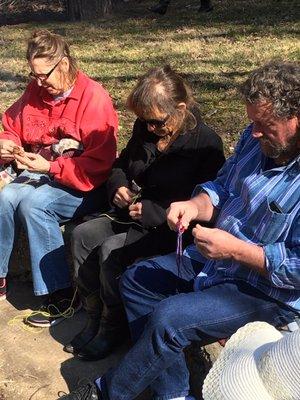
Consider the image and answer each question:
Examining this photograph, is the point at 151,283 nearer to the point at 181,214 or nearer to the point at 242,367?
the point at 181,214

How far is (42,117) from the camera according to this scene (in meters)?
3.88

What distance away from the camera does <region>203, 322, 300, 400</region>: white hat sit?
2.11 meters

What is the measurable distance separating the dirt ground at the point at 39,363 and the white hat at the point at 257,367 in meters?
1.05

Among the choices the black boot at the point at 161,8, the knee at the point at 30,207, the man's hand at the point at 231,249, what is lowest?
the black boot at the point at 161,8

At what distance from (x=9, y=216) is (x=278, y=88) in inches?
69.8

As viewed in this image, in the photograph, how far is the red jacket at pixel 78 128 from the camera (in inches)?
144

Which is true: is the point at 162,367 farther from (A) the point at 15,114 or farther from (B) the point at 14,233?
(A) the point at 15,114

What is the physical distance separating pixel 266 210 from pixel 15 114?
74.5 inches

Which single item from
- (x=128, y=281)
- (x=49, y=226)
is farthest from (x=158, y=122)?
(x=49, y=226)

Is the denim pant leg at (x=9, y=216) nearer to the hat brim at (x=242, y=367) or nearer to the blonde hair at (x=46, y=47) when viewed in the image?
the blonde hair at (x=46, y=47)

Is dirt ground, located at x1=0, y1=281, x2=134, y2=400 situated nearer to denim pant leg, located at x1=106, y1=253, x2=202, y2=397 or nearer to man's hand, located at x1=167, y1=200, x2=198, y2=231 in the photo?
denim pant leg, located at x1=106, y1=253, x2=202, y2=397

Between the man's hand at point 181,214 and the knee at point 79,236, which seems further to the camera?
the knee at point 79,236

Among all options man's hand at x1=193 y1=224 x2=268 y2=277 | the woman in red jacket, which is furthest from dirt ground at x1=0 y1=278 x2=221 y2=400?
man's hand at x1=193 y1=224 x2=268 y2=277

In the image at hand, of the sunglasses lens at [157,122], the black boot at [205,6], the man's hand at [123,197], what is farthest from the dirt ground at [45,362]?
the black boot at [205,6]
